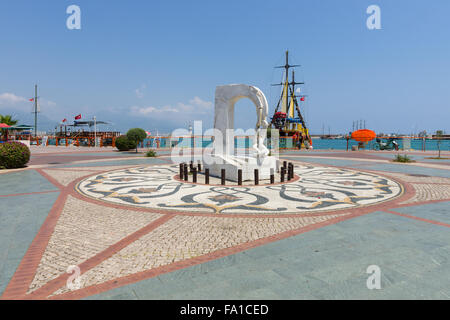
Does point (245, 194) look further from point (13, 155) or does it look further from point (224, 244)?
point (13, 155)

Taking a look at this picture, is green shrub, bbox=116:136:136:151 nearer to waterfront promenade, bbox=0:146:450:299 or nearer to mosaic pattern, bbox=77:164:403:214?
mosaic pattern, bbox=77:164:403:214

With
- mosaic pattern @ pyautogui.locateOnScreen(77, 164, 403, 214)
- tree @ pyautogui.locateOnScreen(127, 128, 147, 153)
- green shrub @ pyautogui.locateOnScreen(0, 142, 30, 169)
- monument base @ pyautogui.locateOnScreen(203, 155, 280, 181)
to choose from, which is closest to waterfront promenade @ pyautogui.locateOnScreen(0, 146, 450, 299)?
mosaic pattern @ pyautogui.locateOnScreen(77, 164, 403, 214)

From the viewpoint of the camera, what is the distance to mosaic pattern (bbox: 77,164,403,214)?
8234 millimetres

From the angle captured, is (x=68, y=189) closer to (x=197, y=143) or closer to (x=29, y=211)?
(x=29, y=211)

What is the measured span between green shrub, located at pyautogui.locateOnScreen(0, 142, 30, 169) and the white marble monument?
11764 millimetres

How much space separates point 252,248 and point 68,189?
8.70 meters

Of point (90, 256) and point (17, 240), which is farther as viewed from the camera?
point (17, 240)

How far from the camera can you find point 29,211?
25.0 feet

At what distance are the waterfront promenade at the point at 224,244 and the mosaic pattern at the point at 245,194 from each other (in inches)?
2.6

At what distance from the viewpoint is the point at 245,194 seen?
32.7 ft

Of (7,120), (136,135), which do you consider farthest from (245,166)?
(7,120)

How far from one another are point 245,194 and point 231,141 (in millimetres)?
5452
